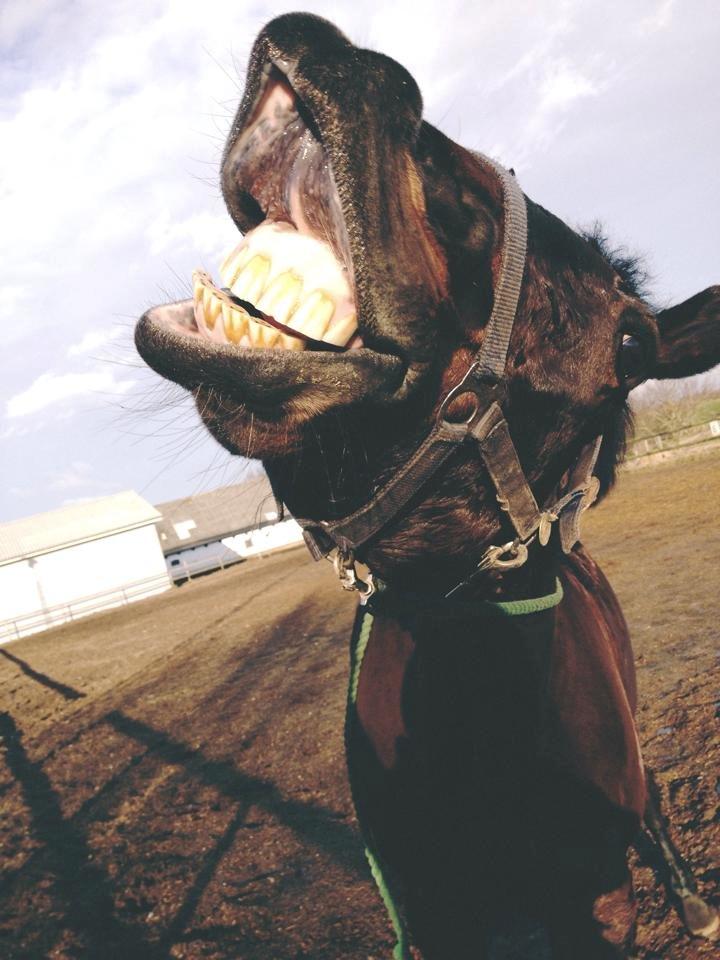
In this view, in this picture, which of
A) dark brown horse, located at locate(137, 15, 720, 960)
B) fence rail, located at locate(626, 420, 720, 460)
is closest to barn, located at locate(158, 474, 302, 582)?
fence rail, located at locate(626, 420, 720, 460)

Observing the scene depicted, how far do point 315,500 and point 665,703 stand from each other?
5.15 m

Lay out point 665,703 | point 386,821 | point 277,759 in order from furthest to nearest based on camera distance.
Answer: 1. point 277,759
2. point 665,703
3. point 386,821

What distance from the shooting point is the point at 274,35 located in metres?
1.23

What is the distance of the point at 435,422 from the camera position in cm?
145

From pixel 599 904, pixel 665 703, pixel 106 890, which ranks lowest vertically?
pixel 665 703

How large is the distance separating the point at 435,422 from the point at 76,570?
36215mm

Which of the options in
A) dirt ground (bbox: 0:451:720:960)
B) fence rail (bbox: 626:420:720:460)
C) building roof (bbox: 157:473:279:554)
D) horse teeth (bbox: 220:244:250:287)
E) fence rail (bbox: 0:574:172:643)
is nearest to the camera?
horse teeth (bbox: 220:244:250:287)

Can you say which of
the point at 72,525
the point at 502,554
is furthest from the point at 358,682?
the point at 72,525

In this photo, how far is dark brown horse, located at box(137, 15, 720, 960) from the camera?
125 centimetres

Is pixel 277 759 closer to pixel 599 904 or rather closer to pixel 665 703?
pixel 665 703

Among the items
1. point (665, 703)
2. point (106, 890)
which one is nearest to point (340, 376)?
point (106, 890)

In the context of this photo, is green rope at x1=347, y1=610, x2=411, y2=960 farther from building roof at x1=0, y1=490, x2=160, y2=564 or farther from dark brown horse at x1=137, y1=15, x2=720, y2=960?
building roof at x1=0, y1=490, x2=160, y2=564

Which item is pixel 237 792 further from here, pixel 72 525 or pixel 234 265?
pixel 72 525

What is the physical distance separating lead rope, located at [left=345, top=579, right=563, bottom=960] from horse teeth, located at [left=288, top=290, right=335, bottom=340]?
35.3 inches
